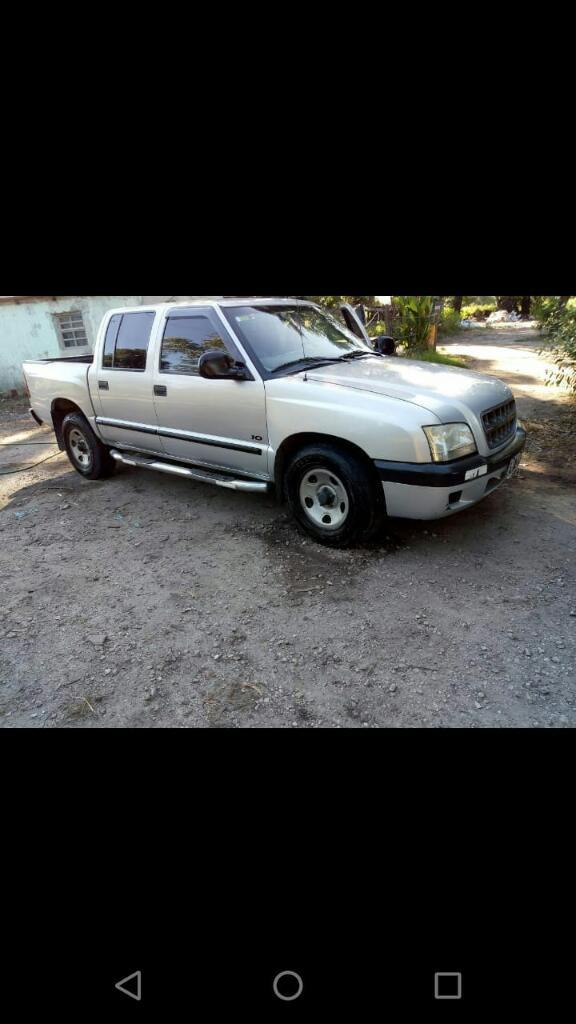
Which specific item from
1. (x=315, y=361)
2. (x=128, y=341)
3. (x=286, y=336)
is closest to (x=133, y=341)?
(x=128, y=341)

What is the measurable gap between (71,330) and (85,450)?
850cm

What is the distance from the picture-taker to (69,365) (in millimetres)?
5859

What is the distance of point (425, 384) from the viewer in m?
3.91

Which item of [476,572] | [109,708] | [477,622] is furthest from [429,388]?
[109,708]

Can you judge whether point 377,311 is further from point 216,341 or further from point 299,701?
point 299,701

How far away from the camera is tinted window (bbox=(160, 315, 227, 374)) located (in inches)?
178

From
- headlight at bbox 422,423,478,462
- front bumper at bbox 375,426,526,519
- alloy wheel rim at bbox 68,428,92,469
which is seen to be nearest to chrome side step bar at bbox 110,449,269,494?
alloy wheel rim at bbox 68,428,92,469

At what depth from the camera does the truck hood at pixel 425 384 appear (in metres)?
3.64

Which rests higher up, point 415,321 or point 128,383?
point 415,321

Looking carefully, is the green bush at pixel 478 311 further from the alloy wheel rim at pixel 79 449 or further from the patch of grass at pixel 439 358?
the alloy wheel rim at pixel 79 449

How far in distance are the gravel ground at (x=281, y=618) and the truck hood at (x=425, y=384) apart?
1014 millimetres

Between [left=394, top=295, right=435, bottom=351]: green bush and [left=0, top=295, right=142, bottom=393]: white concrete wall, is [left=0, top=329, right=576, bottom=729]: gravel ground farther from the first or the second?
[left=0, top=295, right=142, bottom=393]: white concrete wall

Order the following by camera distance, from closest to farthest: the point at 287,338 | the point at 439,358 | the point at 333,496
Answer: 1. the point at 333,496
2. the point at 287,338
3. the point at 439,358

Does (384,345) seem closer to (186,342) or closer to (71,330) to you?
(186,342)
